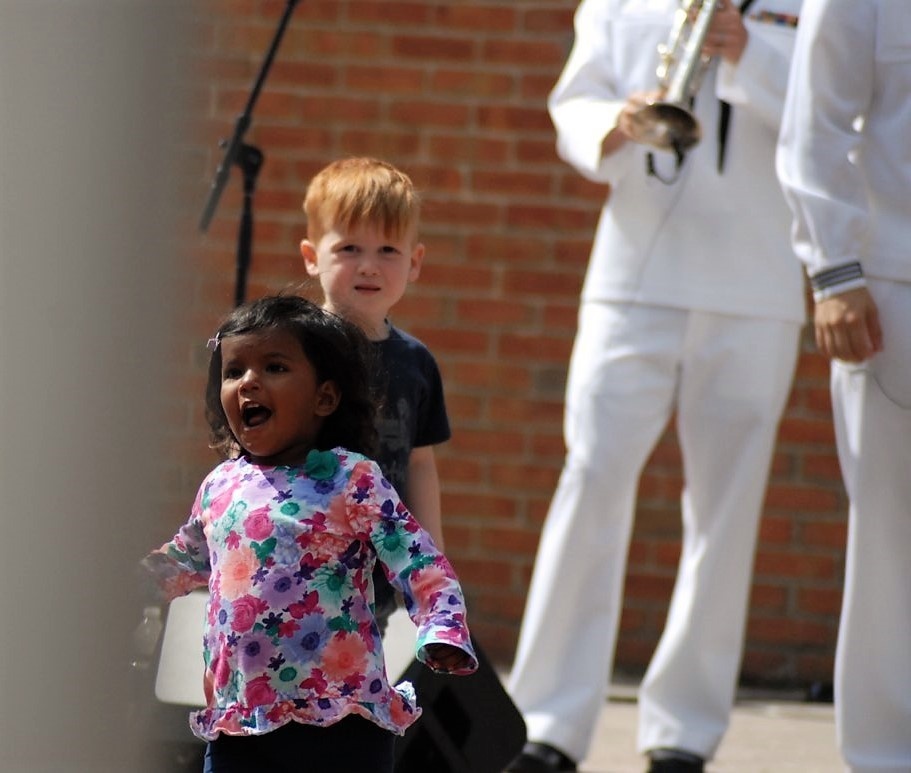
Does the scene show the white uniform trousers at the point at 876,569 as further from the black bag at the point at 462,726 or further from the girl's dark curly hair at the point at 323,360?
the girl's dark curly hair at the point at 323,360

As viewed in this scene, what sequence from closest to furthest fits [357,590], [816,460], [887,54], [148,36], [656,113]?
[148,36]
[357,590]
[887,54]
[656,113]
[816,460]

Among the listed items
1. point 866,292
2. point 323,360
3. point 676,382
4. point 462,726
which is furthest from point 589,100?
point 323,360

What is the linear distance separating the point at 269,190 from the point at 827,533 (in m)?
1.87

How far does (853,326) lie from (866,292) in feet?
0.23

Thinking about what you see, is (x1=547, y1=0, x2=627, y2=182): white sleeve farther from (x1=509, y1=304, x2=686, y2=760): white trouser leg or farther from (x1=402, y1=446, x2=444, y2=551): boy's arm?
(x1=402, y1=446, x2=444, y2=551): boy's arm

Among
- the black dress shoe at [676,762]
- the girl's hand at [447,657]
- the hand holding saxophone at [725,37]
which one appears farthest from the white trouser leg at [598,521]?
the girl's hand at [447,657]

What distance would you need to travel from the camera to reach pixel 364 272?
2660 mm

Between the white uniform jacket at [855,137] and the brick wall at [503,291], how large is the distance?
73.3 inches

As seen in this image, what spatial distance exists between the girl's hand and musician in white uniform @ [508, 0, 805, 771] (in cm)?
177

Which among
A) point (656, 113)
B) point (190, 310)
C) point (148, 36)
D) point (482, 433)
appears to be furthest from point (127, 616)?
point (482, 433)

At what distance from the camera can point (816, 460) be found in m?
4.85

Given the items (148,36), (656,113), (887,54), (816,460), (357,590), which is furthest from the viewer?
(816,460)

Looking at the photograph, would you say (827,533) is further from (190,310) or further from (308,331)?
(190,310)

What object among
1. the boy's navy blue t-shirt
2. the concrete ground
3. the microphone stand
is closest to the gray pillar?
the boy's navy blue t-shirt
